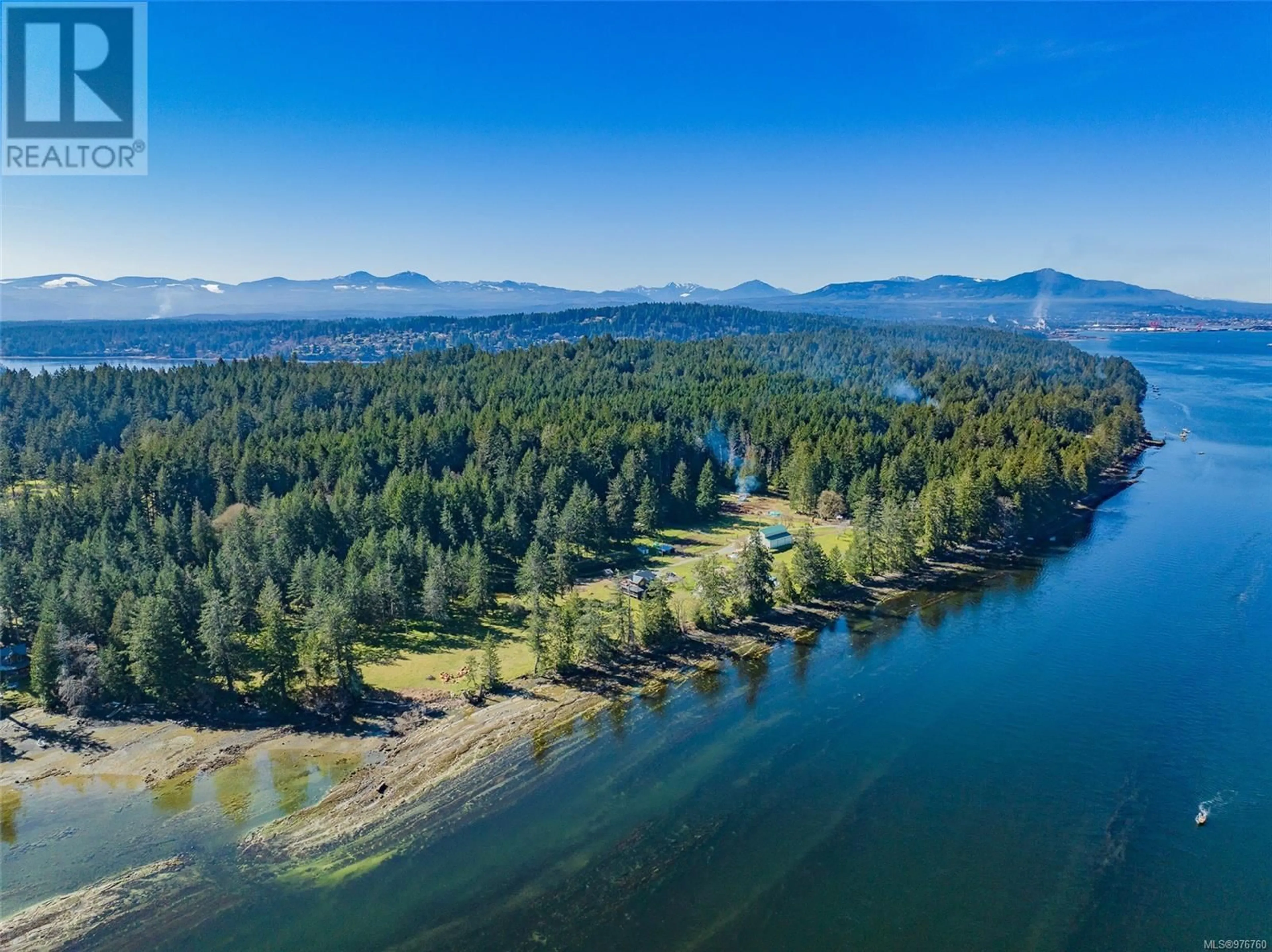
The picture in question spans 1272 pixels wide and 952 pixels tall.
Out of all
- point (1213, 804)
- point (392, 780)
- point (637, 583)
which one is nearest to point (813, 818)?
point (1213, 804)

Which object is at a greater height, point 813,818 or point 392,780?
point 392,780

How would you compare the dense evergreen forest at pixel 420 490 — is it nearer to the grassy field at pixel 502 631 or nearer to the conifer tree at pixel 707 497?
the conifer tree at pixel 707 497

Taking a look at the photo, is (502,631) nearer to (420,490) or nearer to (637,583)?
(637,583)

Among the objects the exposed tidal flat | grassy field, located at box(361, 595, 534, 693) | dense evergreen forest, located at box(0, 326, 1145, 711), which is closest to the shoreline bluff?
the exposed tidal flat

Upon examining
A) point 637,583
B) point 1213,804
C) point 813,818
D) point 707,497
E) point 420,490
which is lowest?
point 813,818

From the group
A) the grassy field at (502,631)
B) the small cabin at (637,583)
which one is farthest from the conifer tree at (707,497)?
the small cabin at (637,583)

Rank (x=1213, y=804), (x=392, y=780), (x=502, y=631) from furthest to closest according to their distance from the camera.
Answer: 1. (x=502, y=631)
2. (x=392, y=780)
3. (x=1213, y=804)

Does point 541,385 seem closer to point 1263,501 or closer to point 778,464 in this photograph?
point 778,464

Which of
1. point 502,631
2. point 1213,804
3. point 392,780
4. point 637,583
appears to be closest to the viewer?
point 1213,804
